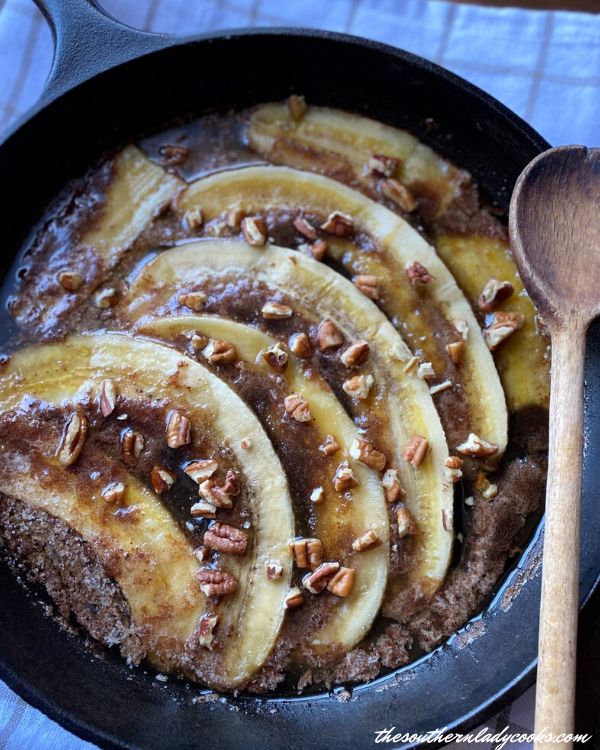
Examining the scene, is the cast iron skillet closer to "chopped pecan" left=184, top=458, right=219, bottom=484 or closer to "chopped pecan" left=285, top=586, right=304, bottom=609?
"chopped pecan" left=285, top=586, right=304, bottom=609

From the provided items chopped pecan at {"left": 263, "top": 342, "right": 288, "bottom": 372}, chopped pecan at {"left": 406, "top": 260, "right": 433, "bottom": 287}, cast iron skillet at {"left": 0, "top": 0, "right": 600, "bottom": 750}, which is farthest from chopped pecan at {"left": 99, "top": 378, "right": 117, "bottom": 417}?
chopped pecan at {"left": 406, "top": 260, "right": 433, "bottom": 287}

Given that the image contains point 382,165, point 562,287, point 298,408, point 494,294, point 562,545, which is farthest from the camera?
point 382,165

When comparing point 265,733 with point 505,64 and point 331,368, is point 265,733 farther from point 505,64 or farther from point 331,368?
point 505,64

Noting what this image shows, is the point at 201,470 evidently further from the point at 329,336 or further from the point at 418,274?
the point at 418,274

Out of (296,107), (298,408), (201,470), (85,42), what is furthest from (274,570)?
(85,42)

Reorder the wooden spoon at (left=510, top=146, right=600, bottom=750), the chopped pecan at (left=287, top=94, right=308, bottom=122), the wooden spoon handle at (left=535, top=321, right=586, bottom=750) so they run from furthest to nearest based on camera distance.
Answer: the chopped pecan at (left=287, top=94, right=308, bottom=122) < the wooden spoon at (left=510, top=146, right=600, bottom=750) < the wooden spoon handle at (left=535, top=321, right=586, bottom=750)

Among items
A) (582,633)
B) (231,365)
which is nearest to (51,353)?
(231,365)

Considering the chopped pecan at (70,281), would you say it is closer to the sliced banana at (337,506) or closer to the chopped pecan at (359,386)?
the sliced banana at (337,506)
